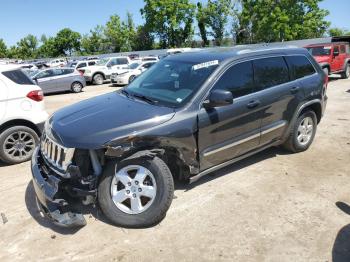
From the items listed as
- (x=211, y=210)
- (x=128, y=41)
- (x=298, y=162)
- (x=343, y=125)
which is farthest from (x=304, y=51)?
(x=128, y=41)

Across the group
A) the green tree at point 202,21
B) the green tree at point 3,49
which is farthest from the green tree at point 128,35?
the green tree at point 3,49

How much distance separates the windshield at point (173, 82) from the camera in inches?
166

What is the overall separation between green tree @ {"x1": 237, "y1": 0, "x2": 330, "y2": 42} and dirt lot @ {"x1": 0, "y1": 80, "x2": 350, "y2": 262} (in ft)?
144

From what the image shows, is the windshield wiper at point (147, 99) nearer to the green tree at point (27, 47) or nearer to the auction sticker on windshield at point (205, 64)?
the auction sticker on windshield at point (205, 64)

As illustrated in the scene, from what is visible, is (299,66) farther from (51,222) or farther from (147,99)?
(51,222)

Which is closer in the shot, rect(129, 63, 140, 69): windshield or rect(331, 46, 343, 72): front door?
rect(331, 46, 343, 72): front door

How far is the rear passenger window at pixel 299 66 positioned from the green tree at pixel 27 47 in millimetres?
97726

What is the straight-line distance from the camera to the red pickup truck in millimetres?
15156

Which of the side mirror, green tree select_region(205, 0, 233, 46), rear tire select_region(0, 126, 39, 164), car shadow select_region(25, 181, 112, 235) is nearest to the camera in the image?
car shadow select_region(25, 181, 112, 235)

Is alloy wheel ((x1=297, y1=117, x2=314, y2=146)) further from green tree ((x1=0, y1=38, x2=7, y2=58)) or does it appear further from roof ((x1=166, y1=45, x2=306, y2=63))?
green tree ((x1=0, y1=38, x2=7, y2=58))

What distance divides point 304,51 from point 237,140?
2.30 m

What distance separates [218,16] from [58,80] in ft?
158

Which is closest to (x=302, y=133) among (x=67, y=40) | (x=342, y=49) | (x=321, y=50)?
(x=321, y=50)

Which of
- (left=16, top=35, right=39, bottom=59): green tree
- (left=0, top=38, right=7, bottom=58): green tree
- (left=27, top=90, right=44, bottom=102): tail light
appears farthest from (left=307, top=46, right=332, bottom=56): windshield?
(left=0, top=38, right=7, bottom=58): green tree
